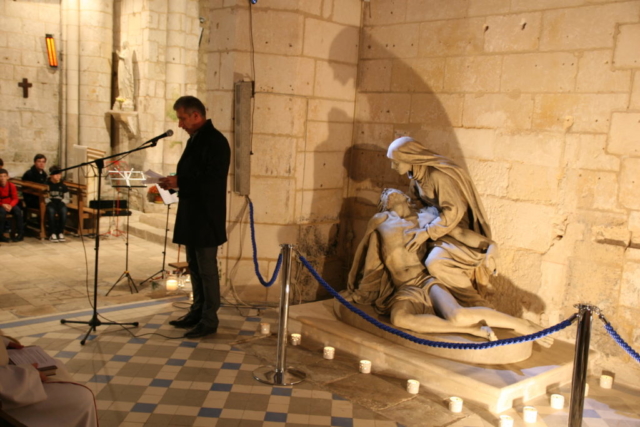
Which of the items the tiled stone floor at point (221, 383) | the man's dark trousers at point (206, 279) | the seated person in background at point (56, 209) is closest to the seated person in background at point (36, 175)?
the seated person in background at point (56, 209)

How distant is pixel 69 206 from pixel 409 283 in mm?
5995

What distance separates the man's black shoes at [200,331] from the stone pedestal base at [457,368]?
0.70 metres

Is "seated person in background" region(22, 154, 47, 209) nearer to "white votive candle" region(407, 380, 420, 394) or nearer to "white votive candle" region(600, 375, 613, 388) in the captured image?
"white votive candle" region(407, 380, 420, 394)

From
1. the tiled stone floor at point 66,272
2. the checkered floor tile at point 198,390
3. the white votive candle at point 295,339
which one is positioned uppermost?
the white votive candle at point 295,339

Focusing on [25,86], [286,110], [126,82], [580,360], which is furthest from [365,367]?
[25,86]

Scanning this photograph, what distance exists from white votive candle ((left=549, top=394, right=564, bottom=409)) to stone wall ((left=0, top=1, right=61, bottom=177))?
9402 millimetres

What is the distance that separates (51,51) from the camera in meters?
10.1

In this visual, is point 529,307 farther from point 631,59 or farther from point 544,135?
point 631,59

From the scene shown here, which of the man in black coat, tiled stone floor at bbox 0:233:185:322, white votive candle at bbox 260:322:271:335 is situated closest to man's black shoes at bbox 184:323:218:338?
the man in black coat

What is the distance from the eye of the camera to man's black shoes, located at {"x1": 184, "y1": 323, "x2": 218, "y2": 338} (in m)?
4.50

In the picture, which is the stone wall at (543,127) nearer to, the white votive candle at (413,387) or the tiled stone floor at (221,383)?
the tiled stone floor at (221,383)

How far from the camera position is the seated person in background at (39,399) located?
7.49 feet

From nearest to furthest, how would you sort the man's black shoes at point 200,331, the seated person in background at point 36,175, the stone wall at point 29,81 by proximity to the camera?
the man's black shoes at point 200,331 → the seated person in background at point 36,175 → the stone wall at point 29,81

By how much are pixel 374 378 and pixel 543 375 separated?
1.05 metres
